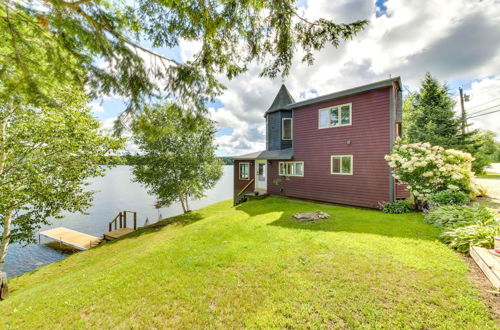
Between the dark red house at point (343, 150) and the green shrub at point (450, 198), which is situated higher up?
the dark red house at point (343, 150)

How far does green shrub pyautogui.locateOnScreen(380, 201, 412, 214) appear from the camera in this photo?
8008 millimetres

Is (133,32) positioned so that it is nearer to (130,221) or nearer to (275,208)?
(275,208)

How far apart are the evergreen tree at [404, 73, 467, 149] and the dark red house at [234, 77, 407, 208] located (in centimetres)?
698

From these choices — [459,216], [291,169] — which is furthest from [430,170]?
[291,169]

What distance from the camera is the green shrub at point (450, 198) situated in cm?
660

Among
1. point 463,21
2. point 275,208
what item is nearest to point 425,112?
point 463,21

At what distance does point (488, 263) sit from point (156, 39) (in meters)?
7.10

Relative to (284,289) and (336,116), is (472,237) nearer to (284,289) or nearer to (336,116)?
(284,289)

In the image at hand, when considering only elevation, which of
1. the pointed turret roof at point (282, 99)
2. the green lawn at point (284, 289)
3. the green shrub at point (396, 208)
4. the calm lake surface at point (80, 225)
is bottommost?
the calm lake surface at point (80, 225)


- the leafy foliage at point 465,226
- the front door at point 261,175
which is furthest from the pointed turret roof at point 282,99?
the leafy foliage at point 465,226

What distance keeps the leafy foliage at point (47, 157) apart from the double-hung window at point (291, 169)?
9.20 meters

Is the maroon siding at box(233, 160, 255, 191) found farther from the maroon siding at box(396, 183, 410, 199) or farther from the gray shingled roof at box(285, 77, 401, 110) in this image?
the maroon siding at box(396, 183, 410, 199)

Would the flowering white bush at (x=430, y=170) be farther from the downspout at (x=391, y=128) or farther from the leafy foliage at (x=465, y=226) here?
the leafy foliage at (x=465, y=226)

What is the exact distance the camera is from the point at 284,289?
3.42 meters
